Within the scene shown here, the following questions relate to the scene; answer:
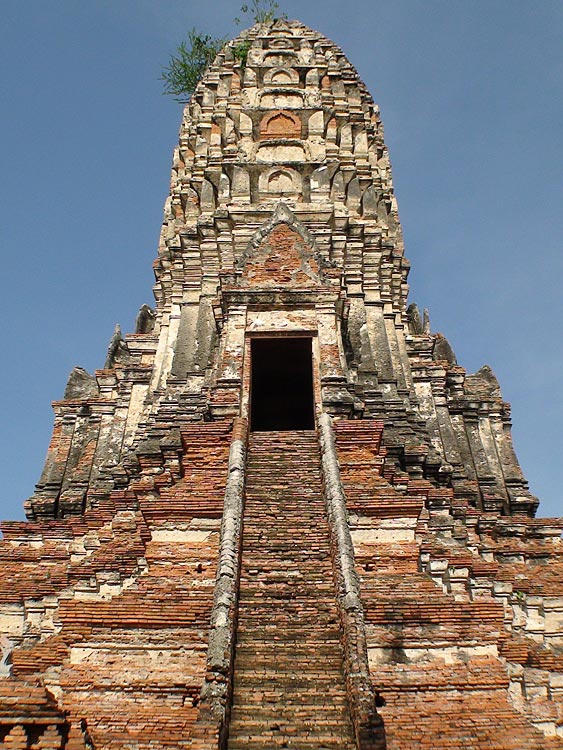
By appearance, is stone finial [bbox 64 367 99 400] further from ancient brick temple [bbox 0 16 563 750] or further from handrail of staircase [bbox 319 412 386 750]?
handrail of staircase [bbox 319 412 386 750]

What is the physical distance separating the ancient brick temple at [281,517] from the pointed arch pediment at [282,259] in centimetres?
4

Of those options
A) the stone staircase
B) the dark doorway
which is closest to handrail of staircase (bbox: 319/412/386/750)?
the stone staircase

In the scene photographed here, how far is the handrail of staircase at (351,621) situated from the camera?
596cm

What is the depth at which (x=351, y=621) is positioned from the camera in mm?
7016

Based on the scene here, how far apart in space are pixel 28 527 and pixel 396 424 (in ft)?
19.6

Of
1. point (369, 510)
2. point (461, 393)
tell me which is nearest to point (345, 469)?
point (369, 510)

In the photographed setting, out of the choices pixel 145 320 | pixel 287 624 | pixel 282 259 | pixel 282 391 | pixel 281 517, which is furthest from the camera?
pixel 145 320

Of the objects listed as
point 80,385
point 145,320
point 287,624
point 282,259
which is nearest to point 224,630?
point 287,624

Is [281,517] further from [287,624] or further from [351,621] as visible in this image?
[351,621]

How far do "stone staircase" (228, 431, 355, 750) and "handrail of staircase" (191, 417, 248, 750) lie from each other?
0.15 metres

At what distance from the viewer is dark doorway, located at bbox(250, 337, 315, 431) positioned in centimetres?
1484

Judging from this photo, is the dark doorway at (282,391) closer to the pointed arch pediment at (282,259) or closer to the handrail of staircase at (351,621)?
the pointed arch pediment at (282,259)

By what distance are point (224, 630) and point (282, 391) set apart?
30.9ft

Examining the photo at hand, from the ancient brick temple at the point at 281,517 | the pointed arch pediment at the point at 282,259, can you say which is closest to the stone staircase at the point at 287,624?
the ancient brick temple at the point at 281,517
